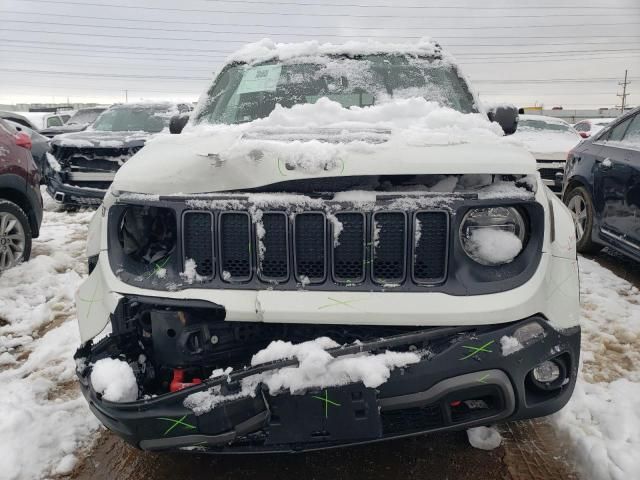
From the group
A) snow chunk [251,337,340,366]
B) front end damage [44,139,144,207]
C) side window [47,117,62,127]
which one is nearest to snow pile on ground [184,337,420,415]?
snow chunk [251,337,340,366]

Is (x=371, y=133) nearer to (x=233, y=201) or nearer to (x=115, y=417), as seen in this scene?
(x=233, y=201)

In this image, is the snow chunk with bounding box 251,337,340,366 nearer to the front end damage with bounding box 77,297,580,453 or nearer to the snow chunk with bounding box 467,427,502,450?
the front end damage with bounding box 77,297,580,453

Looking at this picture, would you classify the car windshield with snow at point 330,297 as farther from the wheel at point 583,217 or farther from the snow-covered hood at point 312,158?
the wheel at point 583,217

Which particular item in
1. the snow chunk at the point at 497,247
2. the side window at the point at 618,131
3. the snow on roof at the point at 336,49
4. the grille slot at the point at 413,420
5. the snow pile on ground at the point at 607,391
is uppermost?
the snow on roof at the point at 336,49

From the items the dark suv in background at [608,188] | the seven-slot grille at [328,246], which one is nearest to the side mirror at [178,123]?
the seven-slot grille at [328,246]

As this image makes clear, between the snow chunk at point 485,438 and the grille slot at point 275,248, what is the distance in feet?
4.60

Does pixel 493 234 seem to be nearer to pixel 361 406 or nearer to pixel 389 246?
pixel 389 246

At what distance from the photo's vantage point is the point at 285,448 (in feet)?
6.56

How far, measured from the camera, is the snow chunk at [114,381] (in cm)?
203

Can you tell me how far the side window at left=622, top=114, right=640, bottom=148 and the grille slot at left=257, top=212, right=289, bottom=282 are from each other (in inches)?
175

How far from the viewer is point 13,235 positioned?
5.54m

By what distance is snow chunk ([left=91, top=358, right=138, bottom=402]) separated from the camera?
203 centimetres

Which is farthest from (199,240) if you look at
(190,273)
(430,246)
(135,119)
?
(135,119)

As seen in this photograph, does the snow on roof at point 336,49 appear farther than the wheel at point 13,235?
No
